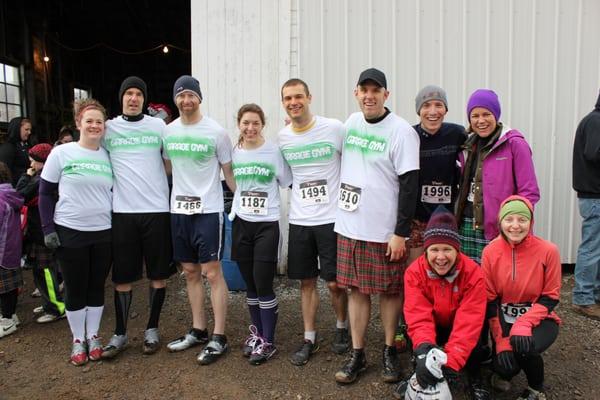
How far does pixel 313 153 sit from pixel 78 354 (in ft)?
7.35

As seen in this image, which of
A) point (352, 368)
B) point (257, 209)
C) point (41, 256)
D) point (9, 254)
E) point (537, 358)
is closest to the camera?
point (537, 358)

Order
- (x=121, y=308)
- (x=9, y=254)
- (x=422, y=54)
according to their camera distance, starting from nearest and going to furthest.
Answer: (x=121, y=308) < (x=9, y=254) < (x=422, y=54)

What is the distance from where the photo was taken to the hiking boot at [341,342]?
335 centimetres

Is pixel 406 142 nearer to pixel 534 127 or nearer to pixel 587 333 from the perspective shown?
pixel 587 333

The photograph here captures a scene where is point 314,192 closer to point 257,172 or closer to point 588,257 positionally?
point 257,172

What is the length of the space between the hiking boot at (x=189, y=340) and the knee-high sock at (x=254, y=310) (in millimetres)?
476

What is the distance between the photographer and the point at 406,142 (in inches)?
109

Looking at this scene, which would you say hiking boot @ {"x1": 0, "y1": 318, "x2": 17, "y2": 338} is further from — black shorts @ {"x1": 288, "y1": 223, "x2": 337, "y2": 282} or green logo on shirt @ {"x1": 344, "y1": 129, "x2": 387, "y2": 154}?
green logo on shirt @ {"x1": 344, "y1": 129, "x2": 387, "y2": 154}

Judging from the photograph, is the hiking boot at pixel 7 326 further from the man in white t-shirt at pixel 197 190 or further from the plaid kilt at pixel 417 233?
the plaid kilt at pixel 417 233

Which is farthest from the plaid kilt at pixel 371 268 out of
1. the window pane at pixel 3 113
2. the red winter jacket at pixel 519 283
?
the window pane at pixel 3 113

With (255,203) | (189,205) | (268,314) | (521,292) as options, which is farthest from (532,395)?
(189,205)

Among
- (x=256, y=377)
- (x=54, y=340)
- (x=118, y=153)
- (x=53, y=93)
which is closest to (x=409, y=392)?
(x=256, y=377)

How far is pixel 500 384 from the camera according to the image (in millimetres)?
2811

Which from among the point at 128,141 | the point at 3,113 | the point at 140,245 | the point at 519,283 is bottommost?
the point at 519,283
